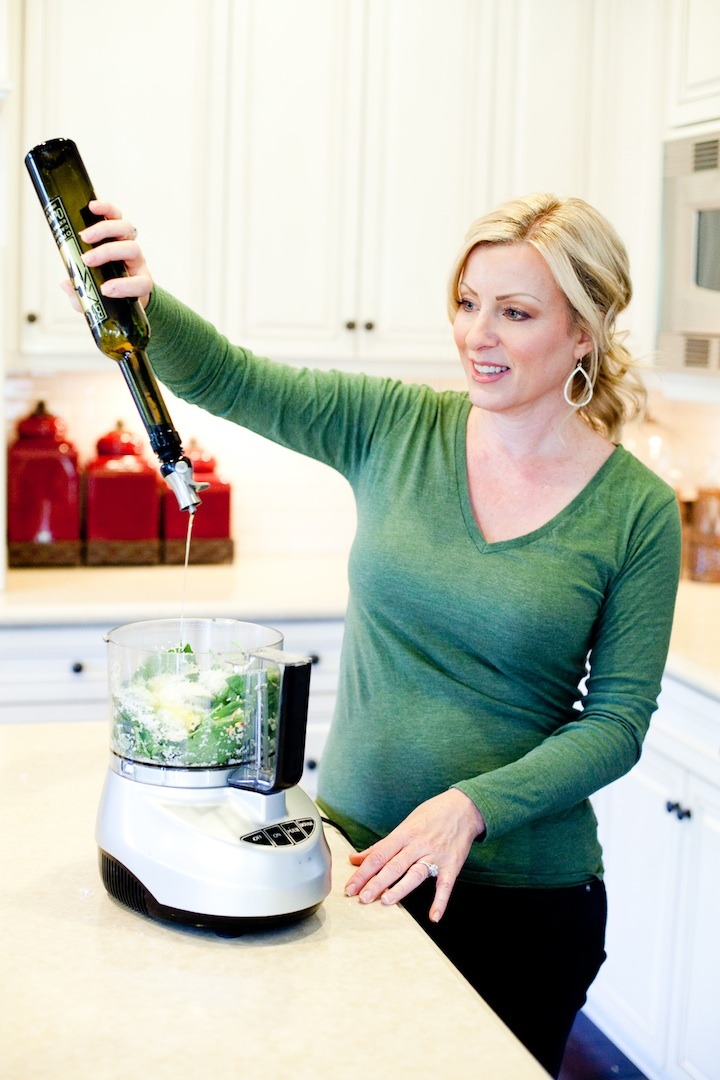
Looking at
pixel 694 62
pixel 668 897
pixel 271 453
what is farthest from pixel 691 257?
pixel 668 897

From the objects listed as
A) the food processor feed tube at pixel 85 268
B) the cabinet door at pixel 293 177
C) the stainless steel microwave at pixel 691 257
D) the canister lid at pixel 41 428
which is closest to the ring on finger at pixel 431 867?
the food processor feed tube at pixel 85 268

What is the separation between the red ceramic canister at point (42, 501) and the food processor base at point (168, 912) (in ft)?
6.58

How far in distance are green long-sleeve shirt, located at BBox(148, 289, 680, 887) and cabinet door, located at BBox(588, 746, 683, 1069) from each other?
3.32 feet

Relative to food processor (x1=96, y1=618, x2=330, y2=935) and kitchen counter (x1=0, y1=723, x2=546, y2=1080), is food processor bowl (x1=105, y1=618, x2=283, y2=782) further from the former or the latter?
kitchen counter (x1=0, y1=723, x2=546, y2=1080)

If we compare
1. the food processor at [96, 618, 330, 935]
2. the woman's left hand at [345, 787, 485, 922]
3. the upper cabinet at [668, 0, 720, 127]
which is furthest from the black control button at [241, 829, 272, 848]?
the upper cabinet at [668, 0, 720, 127]

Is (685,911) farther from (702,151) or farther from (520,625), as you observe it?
(702,151)

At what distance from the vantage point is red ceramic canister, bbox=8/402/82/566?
3100mm

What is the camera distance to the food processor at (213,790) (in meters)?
1.13

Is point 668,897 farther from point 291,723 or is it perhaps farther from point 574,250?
point 291,723

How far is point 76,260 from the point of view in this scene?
130 centimetres

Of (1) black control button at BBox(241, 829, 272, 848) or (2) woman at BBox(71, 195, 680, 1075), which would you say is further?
(2) woman at BBox(71, 195, 680, 1075)

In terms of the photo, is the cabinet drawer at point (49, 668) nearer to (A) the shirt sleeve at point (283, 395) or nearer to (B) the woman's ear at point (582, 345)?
(A) the shirt sleeve at point (283, 395)

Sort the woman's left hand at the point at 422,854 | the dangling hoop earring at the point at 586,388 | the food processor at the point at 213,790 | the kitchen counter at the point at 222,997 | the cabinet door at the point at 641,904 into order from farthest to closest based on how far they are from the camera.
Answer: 1. the cabinet door at the point at 641,904
2. the dangling hoop earring at the point at 586,388
3. the woman's left hand at the point at 422,854
4. the food processor at the point at 213,790
5. the kitchen counter at the point at 222,997

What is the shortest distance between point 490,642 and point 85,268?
1.99 feet
